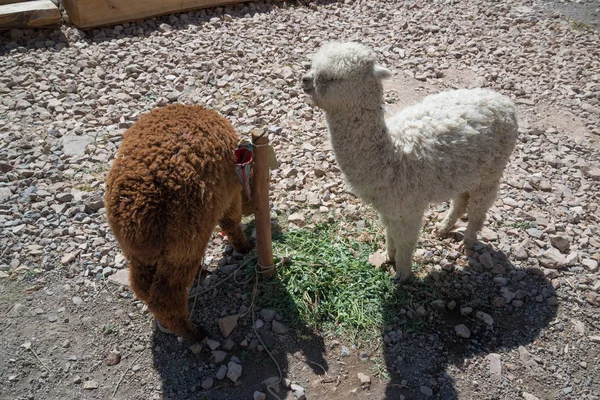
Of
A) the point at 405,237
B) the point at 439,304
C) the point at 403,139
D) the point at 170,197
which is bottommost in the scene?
the point at 439,304

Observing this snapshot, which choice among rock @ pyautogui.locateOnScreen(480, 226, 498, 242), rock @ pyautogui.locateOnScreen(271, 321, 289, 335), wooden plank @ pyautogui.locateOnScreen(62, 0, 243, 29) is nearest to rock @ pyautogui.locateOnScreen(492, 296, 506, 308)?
rock @ pyautogui.locateOnScreen(480, 226, 498, 242)

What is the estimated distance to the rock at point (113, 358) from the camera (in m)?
3.75

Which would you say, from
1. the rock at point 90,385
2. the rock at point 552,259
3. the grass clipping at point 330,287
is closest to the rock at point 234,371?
the grass clipping at point 330,287

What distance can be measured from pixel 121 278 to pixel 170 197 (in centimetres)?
147

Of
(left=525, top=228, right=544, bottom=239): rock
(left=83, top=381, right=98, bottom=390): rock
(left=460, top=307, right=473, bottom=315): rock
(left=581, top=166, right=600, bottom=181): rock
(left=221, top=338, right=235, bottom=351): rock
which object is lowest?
(left=83, top=381, right=98, bottom=390): rock

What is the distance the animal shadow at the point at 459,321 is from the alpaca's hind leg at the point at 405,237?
0.57 feet

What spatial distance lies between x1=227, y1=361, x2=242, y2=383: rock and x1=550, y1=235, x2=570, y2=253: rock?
10.2ft

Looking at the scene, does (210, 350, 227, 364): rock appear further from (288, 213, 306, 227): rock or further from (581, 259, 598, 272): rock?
(581, 259, 598, 272): rock

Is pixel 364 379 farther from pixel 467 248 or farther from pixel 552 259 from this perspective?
pixel 552 259

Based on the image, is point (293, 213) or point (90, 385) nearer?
point (90, 385)

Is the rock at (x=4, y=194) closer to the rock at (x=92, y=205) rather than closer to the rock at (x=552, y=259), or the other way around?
the rock at (x=92, y=205)

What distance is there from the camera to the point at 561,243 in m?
4.65

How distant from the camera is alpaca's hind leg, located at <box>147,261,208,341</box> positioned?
3.43 metres

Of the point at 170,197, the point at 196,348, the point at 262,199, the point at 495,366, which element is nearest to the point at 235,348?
the point at 196,348
